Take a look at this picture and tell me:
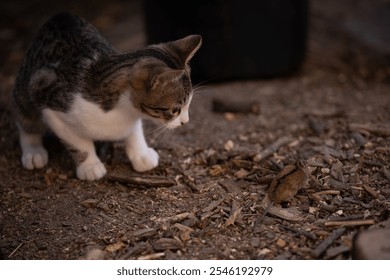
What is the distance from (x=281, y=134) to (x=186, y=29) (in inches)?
47.2

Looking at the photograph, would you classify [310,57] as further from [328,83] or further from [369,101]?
[369,101]

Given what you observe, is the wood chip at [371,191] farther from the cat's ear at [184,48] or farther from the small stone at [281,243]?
the cat's ear at [184,48]

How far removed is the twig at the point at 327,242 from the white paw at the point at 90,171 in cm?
126

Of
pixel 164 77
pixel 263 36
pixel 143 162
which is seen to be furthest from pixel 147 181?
pixel 263 36

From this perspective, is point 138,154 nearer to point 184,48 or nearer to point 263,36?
point 184,48

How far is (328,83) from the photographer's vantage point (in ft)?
13.7

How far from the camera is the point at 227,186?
2.70 meters

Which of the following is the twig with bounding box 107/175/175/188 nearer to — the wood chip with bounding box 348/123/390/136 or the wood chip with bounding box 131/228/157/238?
the wood chip with bounding box 131/228/157/238

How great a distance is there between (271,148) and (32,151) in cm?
139

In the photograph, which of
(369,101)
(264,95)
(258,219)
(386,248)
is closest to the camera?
(386,248)


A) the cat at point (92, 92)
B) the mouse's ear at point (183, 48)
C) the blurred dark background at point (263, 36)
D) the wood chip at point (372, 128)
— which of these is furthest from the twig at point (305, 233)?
the blurred dark background at point (263, 36)

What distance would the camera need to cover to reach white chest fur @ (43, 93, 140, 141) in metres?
2.59

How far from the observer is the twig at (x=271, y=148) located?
9.61 ft
